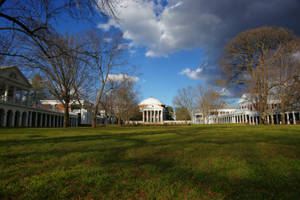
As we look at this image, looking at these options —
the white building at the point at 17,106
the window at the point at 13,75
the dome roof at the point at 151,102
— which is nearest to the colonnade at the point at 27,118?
the white building at the point at 17,106

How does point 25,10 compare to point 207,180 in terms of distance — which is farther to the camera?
point 25,10

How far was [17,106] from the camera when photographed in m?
32.4

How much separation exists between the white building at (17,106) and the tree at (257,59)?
1240 inches

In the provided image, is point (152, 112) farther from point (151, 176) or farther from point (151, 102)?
point (151, 176)

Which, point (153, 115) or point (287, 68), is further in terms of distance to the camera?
point (153, 115)

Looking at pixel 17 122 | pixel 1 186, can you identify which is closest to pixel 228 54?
pixel 1 186

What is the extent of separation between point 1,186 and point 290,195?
14.5 feet

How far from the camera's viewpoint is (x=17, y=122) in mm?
33250

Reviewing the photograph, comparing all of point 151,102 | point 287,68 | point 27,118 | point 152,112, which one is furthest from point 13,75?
point 151,102

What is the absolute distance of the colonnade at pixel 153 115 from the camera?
88625 millimetres

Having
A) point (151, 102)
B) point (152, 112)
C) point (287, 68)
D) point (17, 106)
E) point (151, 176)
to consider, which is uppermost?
point (151, 102)

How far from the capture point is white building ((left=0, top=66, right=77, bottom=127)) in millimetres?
29672

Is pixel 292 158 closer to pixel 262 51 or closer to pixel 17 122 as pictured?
pixel 262 51

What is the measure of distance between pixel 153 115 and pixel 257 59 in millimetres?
68947
